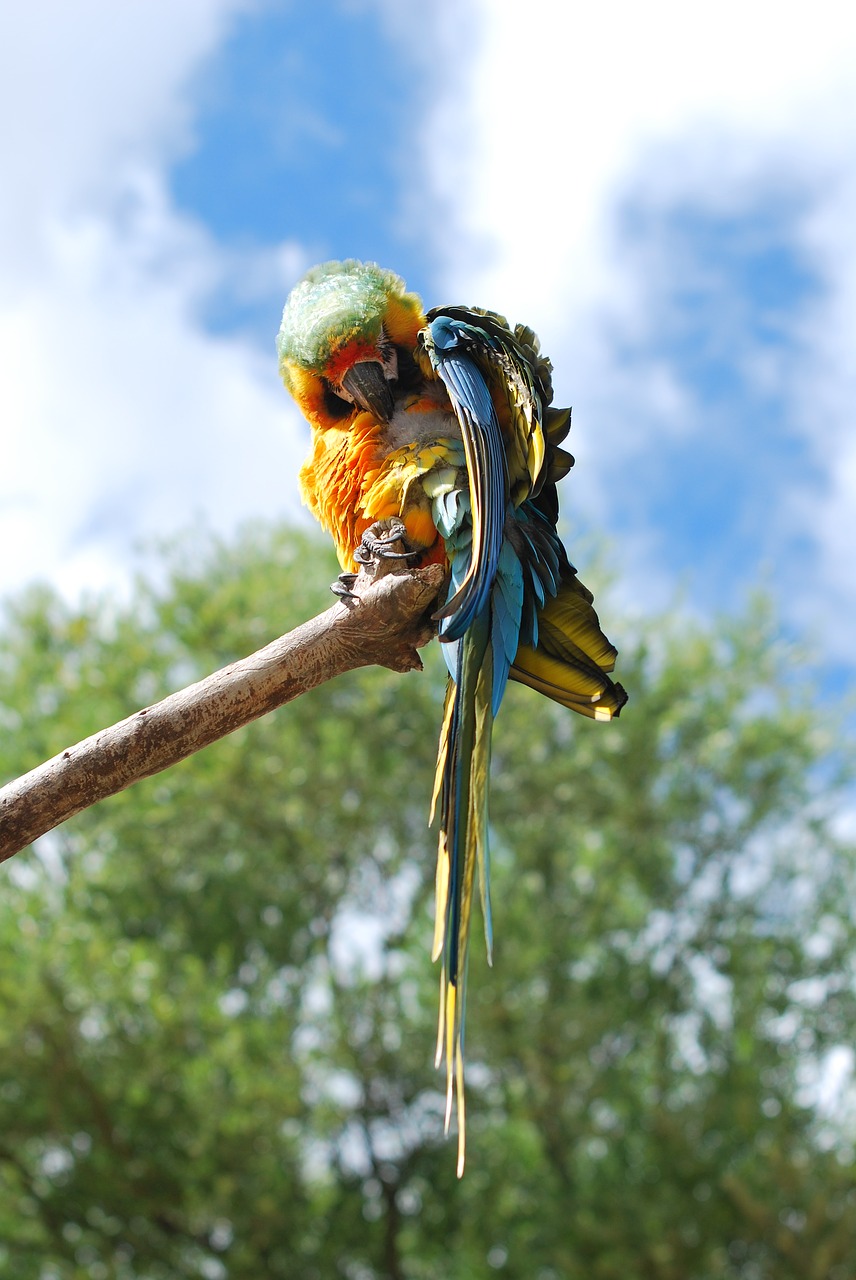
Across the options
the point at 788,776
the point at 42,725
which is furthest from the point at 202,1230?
the point at 788,776

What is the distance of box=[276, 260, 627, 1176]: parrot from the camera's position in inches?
79.7

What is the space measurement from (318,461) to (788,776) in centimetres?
778

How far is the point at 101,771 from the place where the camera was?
188 centimetres

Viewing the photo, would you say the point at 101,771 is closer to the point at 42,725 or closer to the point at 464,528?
the point at 464,528

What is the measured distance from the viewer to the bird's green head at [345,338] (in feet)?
7.65

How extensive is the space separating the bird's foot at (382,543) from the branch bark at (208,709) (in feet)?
0.23

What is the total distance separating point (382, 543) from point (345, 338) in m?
0.46

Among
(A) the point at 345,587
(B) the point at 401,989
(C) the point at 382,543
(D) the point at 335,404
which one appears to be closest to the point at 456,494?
(C) the point at 382,543

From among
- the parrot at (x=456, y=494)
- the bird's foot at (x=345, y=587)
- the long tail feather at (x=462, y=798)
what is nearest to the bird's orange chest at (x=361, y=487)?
the parrot at (x=456, y=494)

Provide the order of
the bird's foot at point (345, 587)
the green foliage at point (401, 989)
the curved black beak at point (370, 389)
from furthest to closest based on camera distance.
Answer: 1. the green foliage at point (401, 989)
2. the curved black beak at point (370, 389)
3. the bird's foot at point (345, 587)

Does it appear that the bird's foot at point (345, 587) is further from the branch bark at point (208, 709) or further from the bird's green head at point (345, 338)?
the bird's green head at point (345, 338)

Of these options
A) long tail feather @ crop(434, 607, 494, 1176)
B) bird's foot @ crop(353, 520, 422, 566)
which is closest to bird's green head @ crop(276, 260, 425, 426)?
bird's foot @ crop(353, 520, 422, 566)

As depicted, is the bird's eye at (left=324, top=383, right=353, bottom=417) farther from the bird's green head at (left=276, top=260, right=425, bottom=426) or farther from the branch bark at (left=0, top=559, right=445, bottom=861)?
the branch bark at (left=0, top=559, right=445, bottom=861)

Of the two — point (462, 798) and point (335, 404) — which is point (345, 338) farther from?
point (462, 798)
